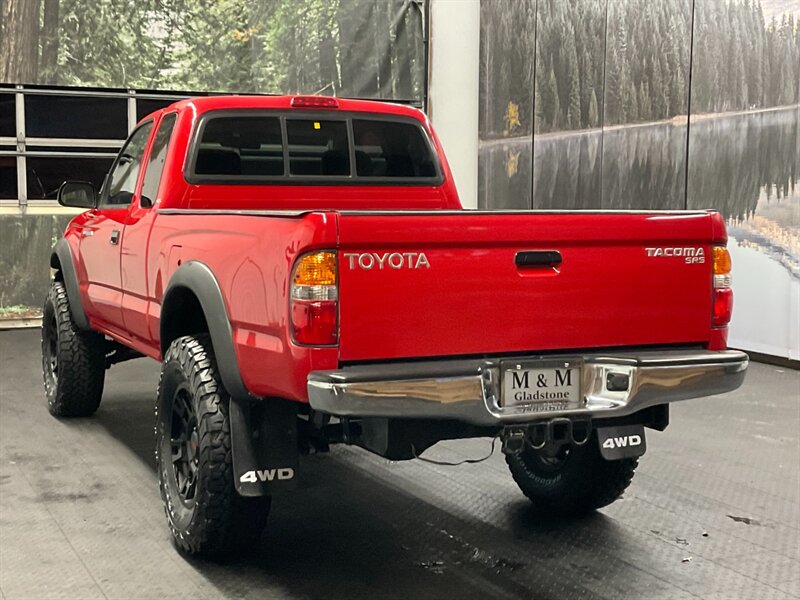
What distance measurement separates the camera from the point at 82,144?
10562mm

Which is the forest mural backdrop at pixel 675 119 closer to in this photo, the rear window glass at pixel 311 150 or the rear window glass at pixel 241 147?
the rear window glass at pixel 311 150

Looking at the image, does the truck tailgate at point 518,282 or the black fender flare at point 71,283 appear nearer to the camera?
the truck tailgate at point 518,282

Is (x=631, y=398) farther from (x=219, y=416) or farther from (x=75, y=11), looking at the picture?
(x=75, y=11)

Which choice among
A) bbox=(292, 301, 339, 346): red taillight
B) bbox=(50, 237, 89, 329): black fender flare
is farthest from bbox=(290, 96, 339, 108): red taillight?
bbox=(292, 301, 339, 346): red taillight

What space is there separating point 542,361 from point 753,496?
1934 millimetres

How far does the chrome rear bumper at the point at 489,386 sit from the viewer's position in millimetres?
2650

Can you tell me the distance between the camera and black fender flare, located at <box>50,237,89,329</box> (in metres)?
5.26

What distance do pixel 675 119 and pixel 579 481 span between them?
5546 mm

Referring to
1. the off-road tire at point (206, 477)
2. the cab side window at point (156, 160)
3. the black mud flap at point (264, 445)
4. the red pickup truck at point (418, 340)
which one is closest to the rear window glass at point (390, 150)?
the cab side window at point (156, 160)

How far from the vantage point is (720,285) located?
3.21m

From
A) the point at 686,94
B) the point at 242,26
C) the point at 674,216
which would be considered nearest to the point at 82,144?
the point at 242,26

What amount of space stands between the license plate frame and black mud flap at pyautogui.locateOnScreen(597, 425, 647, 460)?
0.79 ft

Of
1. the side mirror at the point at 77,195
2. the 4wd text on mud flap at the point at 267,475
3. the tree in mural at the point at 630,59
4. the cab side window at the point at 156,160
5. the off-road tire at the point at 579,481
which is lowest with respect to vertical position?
the off-road tire at the point at 579,481

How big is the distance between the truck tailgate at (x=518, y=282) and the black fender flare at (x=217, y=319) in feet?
1.78
